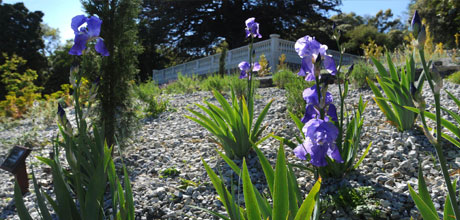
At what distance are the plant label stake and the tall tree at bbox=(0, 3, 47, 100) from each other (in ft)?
60.4

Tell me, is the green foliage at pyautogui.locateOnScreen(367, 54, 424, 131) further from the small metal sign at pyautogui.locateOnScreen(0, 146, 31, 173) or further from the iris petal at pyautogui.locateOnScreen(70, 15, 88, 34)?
the small metal sign at pyautogui.locateOnScreen(0, 146, 31, 173)

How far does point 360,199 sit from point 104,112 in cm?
235

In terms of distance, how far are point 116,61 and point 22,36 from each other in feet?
66.9

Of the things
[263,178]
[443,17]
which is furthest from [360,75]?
[443,17]

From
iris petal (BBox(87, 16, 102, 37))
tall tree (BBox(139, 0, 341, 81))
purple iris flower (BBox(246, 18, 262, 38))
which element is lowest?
iris petal (BBox(87, 16, 102, 37))

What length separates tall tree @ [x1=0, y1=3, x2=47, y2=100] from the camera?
712 inches

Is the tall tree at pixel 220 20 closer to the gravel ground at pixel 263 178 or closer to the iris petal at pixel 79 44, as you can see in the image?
the gravel ground at pixel 263 178

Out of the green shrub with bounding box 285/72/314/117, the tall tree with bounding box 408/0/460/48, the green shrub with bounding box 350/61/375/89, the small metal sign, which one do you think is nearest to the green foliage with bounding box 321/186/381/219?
the green shrub with bounding box 285/72/314/117

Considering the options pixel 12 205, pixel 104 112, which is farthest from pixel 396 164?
pixel 12 205

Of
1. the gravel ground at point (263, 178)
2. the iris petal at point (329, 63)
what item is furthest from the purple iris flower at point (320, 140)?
the iris petal at point (329, 63)

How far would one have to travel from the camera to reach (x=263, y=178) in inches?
89.7

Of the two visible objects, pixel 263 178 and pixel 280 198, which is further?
pixel 263 178

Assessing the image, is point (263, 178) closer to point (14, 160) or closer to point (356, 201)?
point (356, 201)

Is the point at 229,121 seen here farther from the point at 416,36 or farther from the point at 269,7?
the point at 269,7
